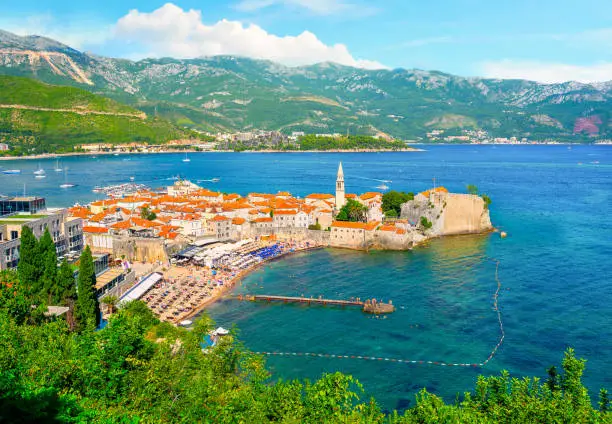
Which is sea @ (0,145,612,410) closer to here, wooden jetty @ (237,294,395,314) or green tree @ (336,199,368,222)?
wooden jetty @ (237,294,395,314)

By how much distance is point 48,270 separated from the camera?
25875 mm

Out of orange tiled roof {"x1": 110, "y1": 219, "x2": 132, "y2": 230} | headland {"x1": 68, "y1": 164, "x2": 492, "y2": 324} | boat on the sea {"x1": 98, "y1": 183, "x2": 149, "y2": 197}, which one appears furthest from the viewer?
boat on the sea {"x1": 98, "y1": 183, "x2": 149, "y2": 197}

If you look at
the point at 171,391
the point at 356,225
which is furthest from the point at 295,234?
the point at 171,391

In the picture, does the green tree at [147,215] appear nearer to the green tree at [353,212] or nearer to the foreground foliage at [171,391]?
the green tree at [353,212]

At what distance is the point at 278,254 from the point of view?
49.7 m

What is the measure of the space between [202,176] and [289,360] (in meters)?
102

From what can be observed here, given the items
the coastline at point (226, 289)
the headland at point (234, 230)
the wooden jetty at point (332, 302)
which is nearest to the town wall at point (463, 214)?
the headland at point (234, 230)

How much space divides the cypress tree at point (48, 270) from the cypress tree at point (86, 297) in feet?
4.03

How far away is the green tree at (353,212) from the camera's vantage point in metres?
59.8

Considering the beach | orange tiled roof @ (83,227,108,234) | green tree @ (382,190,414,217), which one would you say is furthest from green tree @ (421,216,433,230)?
orange tiled roof @ (83,227,108,234)

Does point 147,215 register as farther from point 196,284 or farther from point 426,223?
point 426,223

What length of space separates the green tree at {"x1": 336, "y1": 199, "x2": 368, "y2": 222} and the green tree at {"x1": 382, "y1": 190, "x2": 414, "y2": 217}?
152 inches

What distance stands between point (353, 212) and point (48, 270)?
3964 centimetres

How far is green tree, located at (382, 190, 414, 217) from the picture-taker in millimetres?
63594
